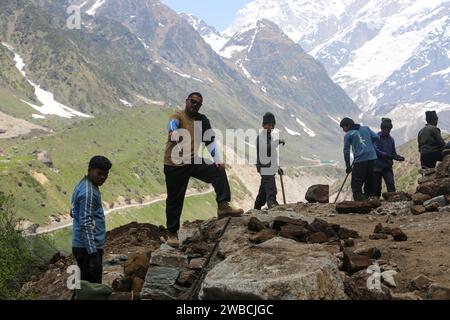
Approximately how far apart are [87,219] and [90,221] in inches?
2.5

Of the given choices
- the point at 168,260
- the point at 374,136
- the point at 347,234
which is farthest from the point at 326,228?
the point at 374,136

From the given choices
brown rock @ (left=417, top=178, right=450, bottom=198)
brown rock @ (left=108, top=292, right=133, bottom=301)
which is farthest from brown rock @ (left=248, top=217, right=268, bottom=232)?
brown rock @ (left=417, top=178, right=450, bottom=198)

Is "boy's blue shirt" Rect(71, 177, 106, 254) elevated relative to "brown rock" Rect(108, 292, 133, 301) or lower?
elevated

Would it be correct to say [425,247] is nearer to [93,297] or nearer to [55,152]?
[93,297]

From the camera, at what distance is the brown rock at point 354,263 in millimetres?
8523

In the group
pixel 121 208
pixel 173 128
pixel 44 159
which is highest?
pixel 44 159

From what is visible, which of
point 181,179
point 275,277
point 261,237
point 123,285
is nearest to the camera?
point 275,277

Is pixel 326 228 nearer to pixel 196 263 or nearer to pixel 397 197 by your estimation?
pixel 196 263

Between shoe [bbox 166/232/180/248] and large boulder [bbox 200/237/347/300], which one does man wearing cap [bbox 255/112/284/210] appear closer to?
shoe [bbox 166/232/180/248]

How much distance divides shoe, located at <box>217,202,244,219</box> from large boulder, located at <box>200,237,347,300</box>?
9.61ft

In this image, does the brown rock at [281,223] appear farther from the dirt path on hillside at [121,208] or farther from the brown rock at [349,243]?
the dirt path on hillside at [121,208]

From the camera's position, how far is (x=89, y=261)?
865 centimetres

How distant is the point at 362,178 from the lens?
52.6 ft

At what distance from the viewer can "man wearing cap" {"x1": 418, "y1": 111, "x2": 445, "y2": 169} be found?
17.0 m
